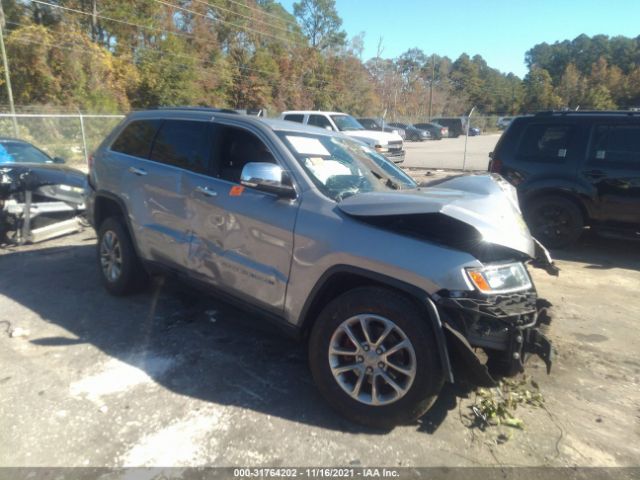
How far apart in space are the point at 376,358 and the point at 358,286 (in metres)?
0.46

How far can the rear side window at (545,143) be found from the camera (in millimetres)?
6520

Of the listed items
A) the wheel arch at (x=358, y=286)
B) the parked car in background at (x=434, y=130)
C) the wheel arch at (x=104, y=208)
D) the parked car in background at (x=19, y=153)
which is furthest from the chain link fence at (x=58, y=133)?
the parked car in background at (x=434, y=130)

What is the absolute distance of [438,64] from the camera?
9550cm

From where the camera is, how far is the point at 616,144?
6.23 meters

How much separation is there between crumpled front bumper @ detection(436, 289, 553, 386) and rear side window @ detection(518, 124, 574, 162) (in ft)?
15.6

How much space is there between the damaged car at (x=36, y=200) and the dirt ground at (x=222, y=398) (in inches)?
81.5

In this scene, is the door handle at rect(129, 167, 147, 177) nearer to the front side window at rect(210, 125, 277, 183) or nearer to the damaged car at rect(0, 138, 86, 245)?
the front side window at rect(210, 125, 277, 183)

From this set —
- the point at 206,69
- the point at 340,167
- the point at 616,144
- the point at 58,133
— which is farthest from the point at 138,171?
the point at 206,69

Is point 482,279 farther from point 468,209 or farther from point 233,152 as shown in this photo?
point 233,152

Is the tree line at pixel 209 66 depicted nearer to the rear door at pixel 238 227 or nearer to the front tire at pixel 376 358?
the rear door at pixel 238 227

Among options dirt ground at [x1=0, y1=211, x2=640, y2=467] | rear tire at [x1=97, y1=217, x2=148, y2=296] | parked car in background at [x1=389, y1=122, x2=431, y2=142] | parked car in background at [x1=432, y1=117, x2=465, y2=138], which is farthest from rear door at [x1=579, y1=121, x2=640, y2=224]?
parked car in background at [x1=432, y1=117, x2=465, y2=138]

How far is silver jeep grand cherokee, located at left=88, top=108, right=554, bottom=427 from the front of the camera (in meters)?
2.52

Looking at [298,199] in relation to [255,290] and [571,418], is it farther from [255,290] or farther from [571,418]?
[571,418]

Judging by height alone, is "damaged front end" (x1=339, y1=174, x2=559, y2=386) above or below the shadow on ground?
above
